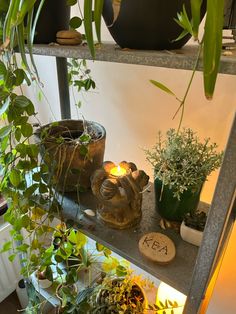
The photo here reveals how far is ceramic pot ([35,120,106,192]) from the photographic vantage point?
660 mm

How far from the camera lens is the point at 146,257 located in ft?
1.78

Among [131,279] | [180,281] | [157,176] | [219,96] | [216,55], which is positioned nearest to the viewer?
[216,55]

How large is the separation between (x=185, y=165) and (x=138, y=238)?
21 cm

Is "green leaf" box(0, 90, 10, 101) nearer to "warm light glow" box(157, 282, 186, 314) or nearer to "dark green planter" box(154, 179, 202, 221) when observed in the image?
"dark green planter" box(154, 179, 202, 221)

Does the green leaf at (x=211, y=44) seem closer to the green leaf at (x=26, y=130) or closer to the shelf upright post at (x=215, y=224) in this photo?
the shelf upright post at (x=215, y=224)

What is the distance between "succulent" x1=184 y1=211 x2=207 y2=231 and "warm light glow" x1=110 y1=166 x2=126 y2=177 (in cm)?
19

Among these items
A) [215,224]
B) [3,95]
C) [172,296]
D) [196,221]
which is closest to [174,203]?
[196,221]

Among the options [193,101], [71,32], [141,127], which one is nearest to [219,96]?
[193,101]

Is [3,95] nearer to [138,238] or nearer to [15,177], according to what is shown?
[15,177]

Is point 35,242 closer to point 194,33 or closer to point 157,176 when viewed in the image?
point 157,176

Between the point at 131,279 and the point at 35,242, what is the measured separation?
1.18 feet

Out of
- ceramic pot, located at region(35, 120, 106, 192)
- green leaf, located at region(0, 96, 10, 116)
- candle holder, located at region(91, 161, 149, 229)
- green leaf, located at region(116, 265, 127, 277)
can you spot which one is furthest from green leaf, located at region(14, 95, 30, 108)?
green leaf, located at region(116, 265, 127, 277)

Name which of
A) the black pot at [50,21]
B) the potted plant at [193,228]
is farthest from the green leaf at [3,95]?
the potted plant at [193,228]

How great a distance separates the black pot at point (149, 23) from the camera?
15.1 inches
